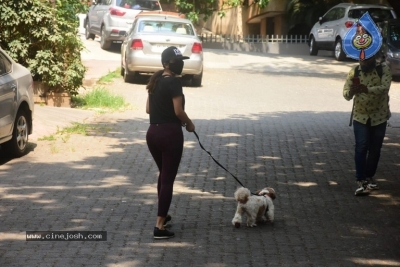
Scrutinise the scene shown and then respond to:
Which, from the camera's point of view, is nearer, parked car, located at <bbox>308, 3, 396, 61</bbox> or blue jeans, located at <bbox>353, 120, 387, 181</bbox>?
blue jeans, located at <bbox>353, 120, 387, 181</bbox>

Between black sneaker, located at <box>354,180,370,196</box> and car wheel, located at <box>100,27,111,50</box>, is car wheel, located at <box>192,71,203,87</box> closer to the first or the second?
car wheel, located at <box>100,27,111,50</box>

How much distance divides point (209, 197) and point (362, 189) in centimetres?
176

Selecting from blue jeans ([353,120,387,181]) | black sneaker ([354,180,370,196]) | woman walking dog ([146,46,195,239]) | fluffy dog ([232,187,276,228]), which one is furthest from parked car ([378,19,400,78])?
Result: woman walking dog ([146,46,195,239])

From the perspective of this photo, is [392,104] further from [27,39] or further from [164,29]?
[27,39]

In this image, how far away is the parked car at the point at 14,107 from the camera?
11.9 metres

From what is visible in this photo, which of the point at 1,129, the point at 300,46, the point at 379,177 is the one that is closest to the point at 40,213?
the point at 1,129

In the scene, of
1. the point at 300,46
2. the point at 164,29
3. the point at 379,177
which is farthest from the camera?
the point at 300,46

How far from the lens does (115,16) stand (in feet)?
92.7

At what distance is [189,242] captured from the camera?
8219 millimetres

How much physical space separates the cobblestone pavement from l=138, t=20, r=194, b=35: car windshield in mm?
4502

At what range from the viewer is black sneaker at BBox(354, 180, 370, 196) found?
1045 cm

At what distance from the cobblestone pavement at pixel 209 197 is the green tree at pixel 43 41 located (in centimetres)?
109

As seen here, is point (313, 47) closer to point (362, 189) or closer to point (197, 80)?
point (197, 80)

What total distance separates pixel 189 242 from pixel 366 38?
3.63 meters
